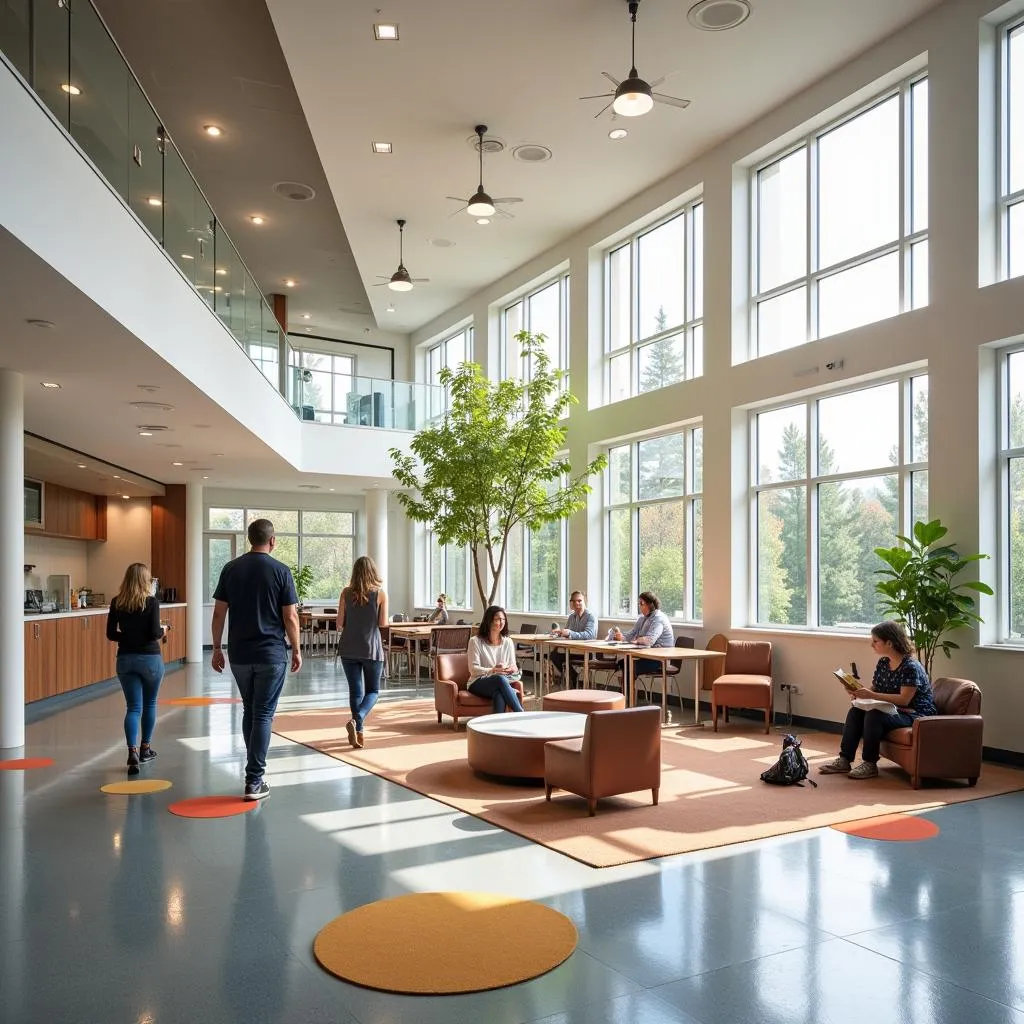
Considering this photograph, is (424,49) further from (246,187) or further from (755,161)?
(246,187)

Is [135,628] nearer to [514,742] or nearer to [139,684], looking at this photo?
[139,684]

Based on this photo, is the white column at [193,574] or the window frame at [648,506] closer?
the window frame at [648,506]

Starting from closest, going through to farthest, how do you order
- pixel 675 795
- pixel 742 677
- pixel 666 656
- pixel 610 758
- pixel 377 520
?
pixel 610 758 → pixel 675 795 → pixel 666 656 → pixel 742 677 → pixel 377 520

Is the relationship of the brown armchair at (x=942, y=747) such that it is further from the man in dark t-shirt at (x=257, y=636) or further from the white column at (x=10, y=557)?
the white column at (x=10, y=557)

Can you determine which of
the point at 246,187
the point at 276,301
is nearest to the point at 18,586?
the point at 246,187

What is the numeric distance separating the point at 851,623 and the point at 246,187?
10.6 m

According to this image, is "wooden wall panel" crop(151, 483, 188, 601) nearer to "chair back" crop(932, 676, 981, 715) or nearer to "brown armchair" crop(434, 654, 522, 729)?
"brown armchair" crop(434, 654, 522, 729)

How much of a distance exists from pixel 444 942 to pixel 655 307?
35.6 ft

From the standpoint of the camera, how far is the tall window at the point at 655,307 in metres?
12.6

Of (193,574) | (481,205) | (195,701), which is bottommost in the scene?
(195,701)

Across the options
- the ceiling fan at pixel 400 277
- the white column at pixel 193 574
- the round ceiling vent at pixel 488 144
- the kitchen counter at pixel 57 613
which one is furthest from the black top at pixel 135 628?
the white column at pixel 193 574

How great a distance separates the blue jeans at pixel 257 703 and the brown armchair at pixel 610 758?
196 centimetres

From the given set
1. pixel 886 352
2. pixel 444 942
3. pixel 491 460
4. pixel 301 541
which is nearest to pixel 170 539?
pixel 301 541

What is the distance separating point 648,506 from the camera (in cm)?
1356
